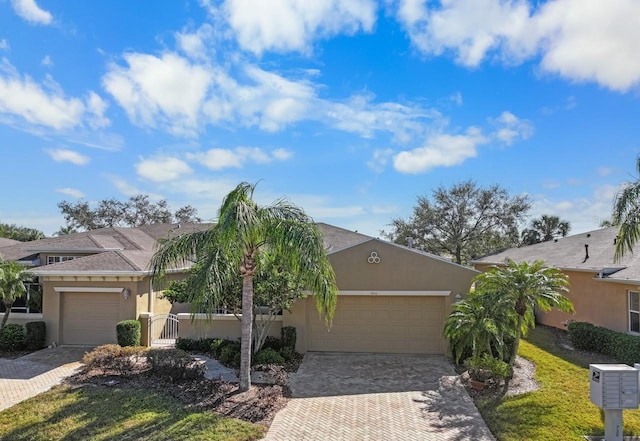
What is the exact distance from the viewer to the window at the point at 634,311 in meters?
14.0

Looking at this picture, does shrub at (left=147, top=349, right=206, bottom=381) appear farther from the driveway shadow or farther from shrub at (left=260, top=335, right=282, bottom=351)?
the driveway shadow

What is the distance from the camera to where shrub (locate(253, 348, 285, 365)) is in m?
12.5

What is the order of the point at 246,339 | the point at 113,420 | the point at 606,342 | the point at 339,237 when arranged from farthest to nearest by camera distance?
the point at 339,237
the point at 606,342
the point at 246,339
the point at 113,420

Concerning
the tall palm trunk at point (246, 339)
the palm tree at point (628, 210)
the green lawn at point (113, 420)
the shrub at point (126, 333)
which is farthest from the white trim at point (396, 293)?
the shrub at point (126, 333)

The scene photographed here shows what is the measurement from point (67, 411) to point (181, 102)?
10498 mm

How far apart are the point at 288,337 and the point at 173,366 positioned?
14.0 ft

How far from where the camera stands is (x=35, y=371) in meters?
12.6

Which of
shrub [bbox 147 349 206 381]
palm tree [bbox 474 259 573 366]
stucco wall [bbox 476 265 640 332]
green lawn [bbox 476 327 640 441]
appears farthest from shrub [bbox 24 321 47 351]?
stucco wall [bbox 476 265 640 332]

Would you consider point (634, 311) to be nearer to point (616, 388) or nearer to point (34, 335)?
point (616, 388)

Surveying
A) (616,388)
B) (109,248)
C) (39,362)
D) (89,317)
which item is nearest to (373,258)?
(616,388)

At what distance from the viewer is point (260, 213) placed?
9922 millimetres

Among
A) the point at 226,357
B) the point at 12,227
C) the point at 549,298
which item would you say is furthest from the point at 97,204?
the point at 549,298

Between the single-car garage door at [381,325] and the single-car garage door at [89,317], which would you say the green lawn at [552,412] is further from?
the single-car garage door at [89,317]

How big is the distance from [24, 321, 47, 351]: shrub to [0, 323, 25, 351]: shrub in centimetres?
24
